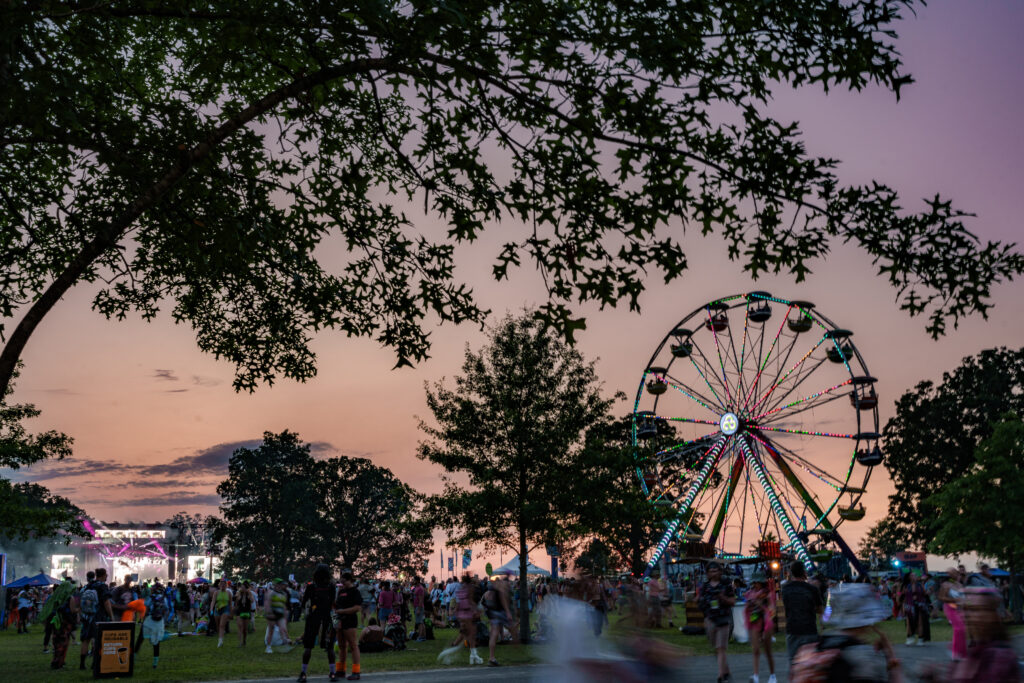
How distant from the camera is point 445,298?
11.2 m

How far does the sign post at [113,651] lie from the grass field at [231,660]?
0.35 meters

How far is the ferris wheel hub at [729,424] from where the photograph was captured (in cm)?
4003

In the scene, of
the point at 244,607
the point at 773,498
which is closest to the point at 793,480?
the point at 773,498

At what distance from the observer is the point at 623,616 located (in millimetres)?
6410

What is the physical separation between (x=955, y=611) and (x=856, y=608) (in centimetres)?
1293

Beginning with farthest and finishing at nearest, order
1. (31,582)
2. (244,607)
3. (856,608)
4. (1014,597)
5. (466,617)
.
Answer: (31,582), (1014,597), (244,607), (466,617), (856,608)

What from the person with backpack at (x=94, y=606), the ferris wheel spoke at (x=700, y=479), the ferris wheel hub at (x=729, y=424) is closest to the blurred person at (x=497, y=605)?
the person with backpack at (x=94, y=606)

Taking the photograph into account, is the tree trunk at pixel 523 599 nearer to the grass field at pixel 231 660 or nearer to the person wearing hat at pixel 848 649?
the grass field at pixel 231 660

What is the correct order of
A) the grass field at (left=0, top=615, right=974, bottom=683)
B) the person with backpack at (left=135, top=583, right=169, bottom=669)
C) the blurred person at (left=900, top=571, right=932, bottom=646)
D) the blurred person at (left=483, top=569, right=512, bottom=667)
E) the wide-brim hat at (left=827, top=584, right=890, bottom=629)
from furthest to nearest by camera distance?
the blurred person at (left=900, top=571, right=932, bottom=646) < the blurred person at (left=483, top=569, right=512, bottom=667) < the person with backpack at (left=135, top=583, right=169, bottom=669) < the grass field at (left=0, top=615, right=974, bottom=683) < the wide-brim hat at (left=827, top=584, right=890, bottom=629)

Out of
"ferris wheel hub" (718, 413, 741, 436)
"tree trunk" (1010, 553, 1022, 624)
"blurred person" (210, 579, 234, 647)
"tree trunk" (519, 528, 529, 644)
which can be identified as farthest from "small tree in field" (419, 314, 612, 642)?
"tree trunk" (1010, 553, 1022, 624)

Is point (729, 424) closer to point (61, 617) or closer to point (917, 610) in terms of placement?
point (917, 610)

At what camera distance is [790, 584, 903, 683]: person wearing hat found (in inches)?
203

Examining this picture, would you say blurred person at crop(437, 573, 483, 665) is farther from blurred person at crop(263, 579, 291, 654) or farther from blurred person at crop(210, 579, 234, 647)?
blurred person at crop(210, 579, 234, 647)

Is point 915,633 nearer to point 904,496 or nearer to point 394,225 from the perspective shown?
point 394,225
